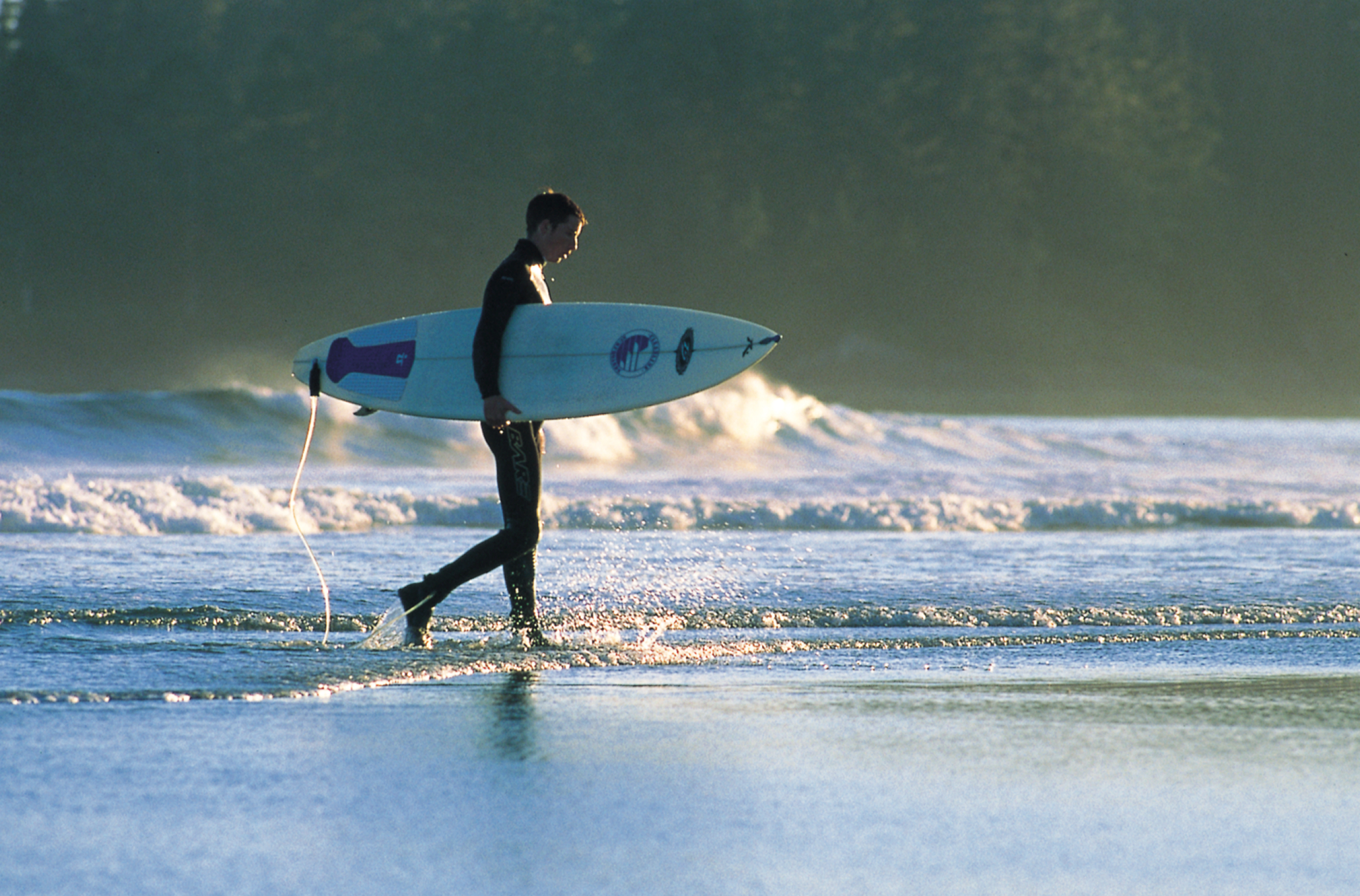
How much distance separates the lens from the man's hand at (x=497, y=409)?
4820mm

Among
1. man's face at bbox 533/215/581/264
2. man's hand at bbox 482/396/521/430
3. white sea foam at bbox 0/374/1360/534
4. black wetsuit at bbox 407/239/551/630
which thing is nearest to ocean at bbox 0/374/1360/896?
white sea foam at bbox 0/374/1360/534

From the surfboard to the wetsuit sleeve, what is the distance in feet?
0.77

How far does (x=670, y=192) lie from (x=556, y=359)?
51.5m

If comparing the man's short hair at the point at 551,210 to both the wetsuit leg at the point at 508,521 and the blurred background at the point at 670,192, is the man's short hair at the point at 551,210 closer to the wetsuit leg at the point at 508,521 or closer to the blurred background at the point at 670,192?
the wetsuit leg at the point at 508,521

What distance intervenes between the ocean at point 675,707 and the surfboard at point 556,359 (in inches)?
30.4

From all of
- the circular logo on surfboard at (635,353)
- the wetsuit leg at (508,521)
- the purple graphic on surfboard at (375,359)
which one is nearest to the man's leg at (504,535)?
the wetsuit leg at (508,521)

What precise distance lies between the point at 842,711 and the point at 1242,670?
1.42m

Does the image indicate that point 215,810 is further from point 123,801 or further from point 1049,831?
point 1049,831

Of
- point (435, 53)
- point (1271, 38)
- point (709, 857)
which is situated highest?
point (1271, 38)

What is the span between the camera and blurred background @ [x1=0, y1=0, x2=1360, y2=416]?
54438 mm

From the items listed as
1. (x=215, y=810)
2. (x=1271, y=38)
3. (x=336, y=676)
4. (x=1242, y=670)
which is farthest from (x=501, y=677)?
(x=1271, y=38)

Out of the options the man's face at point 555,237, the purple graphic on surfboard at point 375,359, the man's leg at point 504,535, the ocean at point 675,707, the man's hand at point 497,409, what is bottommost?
the ocean at point 675,707

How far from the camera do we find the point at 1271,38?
2547 inches

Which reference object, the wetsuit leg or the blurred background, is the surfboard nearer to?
the wetsuit leg
